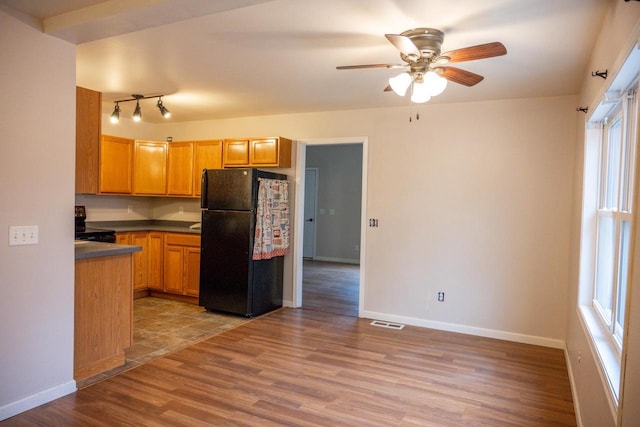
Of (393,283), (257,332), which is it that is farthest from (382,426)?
(393,283)

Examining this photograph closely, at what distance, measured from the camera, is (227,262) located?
465cm

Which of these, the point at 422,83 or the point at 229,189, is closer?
the point at 422,83

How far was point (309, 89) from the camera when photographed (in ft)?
12.8

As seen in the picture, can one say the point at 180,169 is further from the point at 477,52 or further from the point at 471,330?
the point at 477,52

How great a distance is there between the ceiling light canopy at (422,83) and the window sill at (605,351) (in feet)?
5.19

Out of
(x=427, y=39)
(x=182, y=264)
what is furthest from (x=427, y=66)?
(x=182, y=264)

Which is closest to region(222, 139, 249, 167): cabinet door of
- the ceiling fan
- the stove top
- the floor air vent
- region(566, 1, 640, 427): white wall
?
the stove top

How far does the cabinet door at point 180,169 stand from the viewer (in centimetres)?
548

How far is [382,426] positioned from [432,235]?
236 cm

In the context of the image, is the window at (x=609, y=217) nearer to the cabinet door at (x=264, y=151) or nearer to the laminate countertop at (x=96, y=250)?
the laminate countertop at (x=96, y=250)

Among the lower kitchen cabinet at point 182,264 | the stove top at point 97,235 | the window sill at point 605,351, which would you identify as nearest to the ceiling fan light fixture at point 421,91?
the window sill at point 605,351

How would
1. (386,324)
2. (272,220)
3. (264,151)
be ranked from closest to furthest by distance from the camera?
1. (386,324)
2. (272,220)
3. (264,151)

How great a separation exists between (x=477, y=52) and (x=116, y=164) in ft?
15.1

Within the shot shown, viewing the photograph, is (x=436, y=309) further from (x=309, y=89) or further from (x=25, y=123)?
(x=25, y=123)
